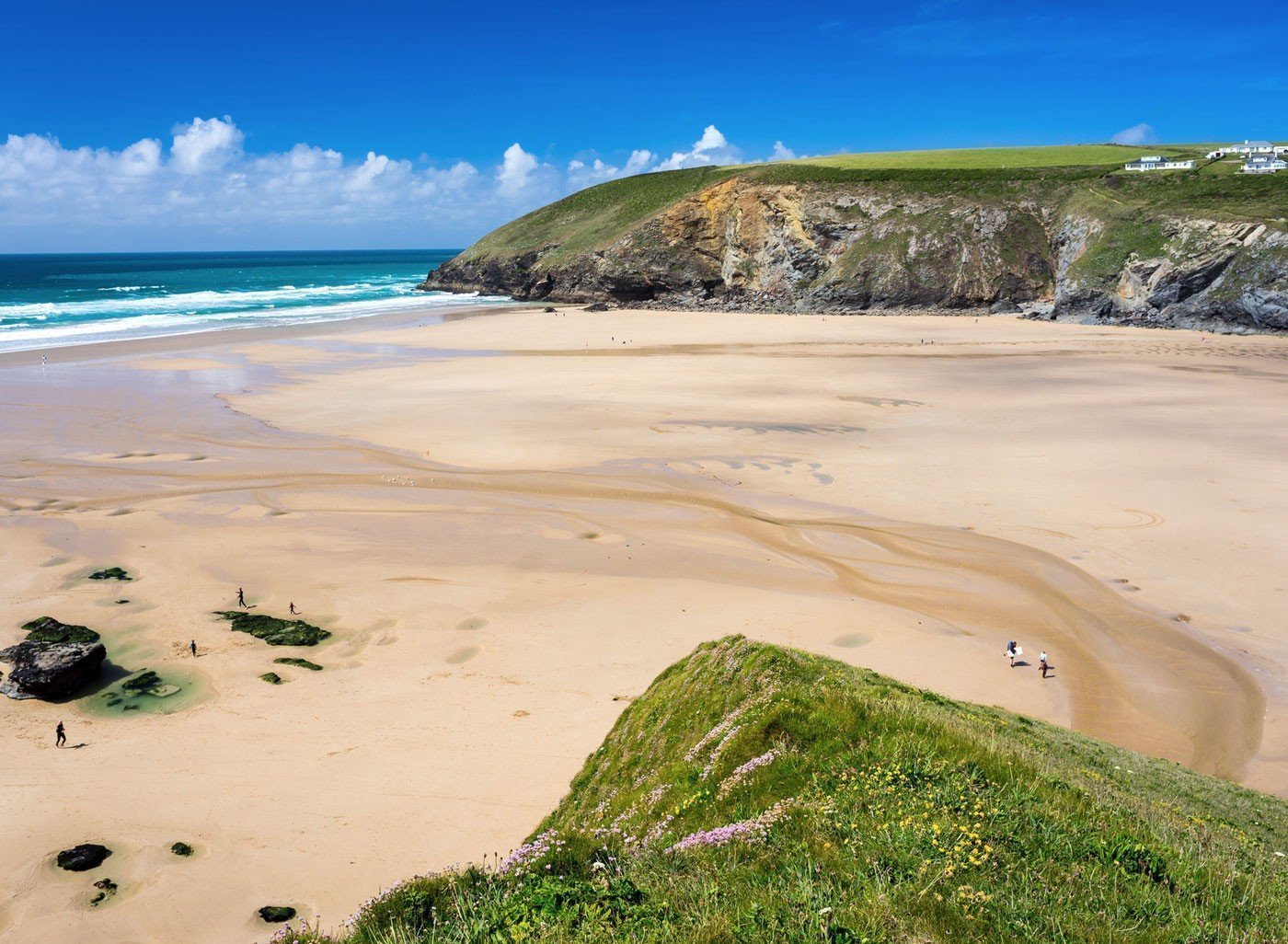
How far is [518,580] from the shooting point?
20.2 m

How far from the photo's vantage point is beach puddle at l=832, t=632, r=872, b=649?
54.9 feet

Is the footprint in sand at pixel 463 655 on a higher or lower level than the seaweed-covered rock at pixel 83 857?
higher

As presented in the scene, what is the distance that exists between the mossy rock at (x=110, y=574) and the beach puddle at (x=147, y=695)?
16.7 ft

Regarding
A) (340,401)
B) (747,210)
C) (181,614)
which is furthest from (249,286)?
(181,614)

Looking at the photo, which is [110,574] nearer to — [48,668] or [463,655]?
[48,668]

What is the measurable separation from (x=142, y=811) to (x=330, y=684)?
398 centimetres

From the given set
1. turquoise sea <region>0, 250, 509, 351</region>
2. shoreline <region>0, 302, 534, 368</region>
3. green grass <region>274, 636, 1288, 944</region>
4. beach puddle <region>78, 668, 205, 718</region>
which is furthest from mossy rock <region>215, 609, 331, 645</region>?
turquoise sea <region>0, 250, 509, 351</region>

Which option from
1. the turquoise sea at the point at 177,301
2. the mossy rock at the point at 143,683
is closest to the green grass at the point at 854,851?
the mossy rock at the point at 143,683

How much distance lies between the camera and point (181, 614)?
59.4ft

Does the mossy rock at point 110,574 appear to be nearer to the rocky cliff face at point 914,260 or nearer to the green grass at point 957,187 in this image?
the rocky cliff face at point 914,260

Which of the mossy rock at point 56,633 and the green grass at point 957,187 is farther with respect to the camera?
the green grass at point 957,187

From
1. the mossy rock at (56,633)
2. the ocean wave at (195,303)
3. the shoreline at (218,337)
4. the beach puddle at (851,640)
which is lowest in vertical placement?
the beach puddle at (851,640)

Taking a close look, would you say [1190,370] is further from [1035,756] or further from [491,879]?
[491,879]

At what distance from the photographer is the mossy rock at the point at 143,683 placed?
15.2 meters
